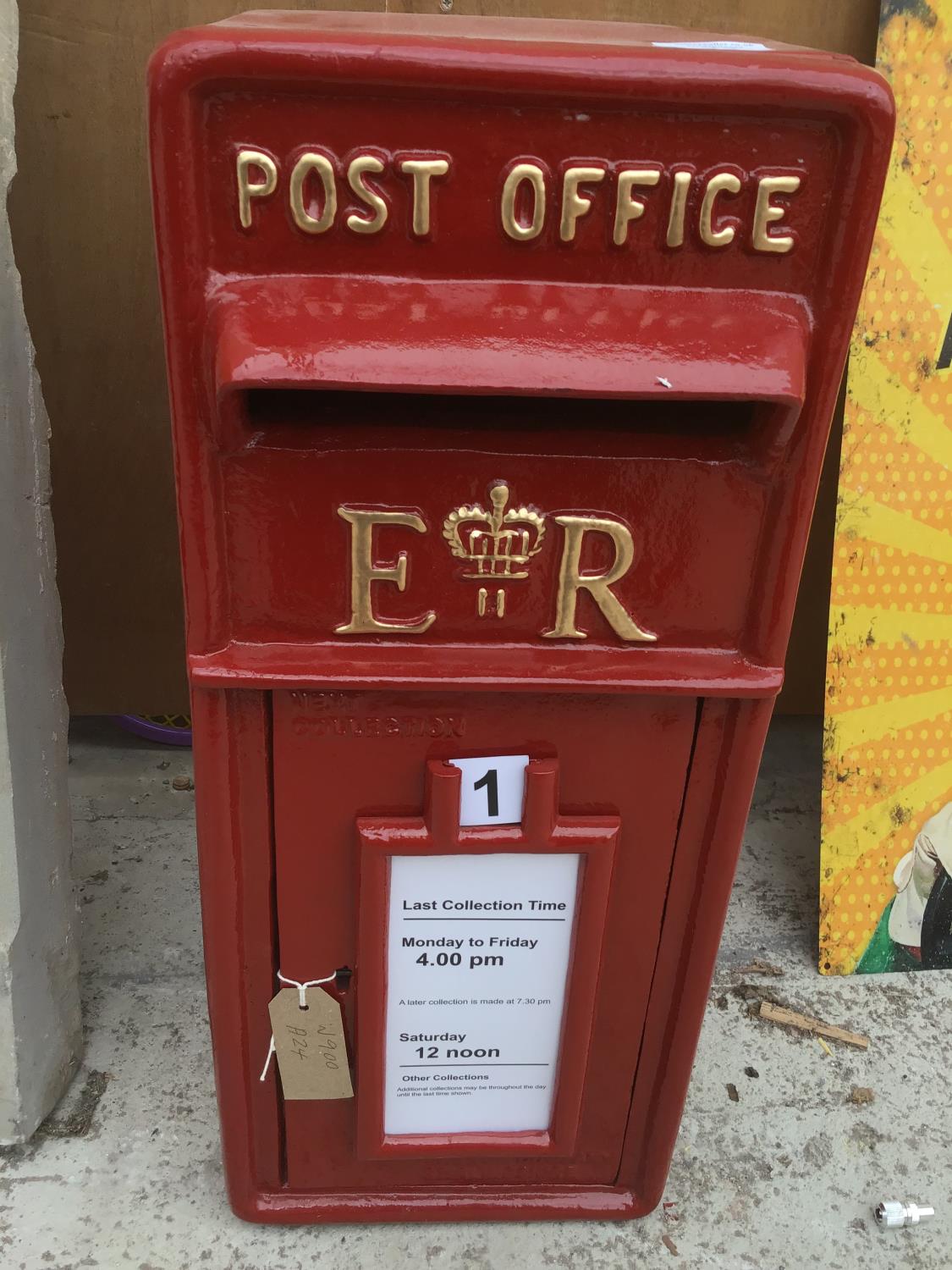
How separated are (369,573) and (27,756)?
805mm

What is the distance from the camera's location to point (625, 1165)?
61.9 inches

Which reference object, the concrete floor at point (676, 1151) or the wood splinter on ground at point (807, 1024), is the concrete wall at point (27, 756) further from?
the wood splinter on ground at point (807, 1024)

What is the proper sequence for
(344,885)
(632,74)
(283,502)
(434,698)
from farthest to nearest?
(344,885) < (434,698) < (283,502) < (632,74)

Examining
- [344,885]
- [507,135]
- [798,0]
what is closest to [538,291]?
[507,135]

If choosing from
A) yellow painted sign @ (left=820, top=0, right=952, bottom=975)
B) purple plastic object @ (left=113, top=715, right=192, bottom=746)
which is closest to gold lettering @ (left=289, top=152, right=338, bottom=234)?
yellow painted sign @ (left=820, top=0, right=952, bottom=975)

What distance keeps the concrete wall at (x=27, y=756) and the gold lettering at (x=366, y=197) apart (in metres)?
0.69

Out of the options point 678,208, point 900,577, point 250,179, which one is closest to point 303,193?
point 250,179

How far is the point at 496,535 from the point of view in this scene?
104 centimetres

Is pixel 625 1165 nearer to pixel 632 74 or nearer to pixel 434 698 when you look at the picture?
pixel 434 698

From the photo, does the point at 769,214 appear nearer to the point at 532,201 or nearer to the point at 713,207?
the point at 713,207

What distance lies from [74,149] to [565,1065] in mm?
1998

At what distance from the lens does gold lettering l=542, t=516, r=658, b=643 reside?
104 cm

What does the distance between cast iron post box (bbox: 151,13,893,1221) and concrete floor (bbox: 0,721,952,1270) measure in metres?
0.23

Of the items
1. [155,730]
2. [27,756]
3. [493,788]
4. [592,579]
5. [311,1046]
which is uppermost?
[592,579]
